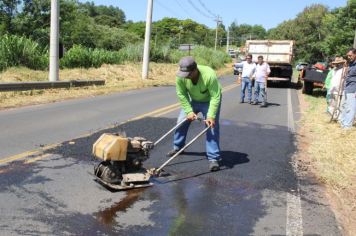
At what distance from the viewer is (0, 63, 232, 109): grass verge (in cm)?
1382

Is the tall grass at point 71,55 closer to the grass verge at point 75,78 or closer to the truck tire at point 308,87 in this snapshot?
the grass verge at point 75,78

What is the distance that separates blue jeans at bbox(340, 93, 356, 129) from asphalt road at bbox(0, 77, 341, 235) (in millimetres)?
1720

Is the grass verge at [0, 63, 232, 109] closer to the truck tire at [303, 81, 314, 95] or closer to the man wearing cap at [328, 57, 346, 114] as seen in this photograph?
the truck tire at [303, 81, 314, 95]

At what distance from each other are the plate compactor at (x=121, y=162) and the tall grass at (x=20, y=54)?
15.1m

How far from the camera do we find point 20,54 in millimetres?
20297

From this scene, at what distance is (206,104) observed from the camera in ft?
22.3

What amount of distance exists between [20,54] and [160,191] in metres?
16.7

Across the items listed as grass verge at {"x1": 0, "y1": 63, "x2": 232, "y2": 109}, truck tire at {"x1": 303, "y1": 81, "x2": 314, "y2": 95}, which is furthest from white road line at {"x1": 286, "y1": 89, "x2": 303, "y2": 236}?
truck tire at {"x1": 303, "y1": 81, "x2": 314, "y2": 95}

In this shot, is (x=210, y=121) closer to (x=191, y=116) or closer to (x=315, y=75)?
(x=191, y=116)

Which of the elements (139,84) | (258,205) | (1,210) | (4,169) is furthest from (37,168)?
(139,84)

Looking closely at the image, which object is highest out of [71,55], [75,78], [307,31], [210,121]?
[307,31]

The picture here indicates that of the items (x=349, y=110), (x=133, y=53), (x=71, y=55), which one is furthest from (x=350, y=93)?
(x=133, y=53)

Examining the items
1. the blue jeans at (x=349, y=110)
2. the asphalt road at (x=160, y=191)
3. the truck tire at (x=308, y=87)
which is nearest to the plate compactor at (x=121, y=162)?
the asphalt road at (x=160, y=191)

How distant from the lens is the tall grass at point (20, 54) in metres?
19.4
